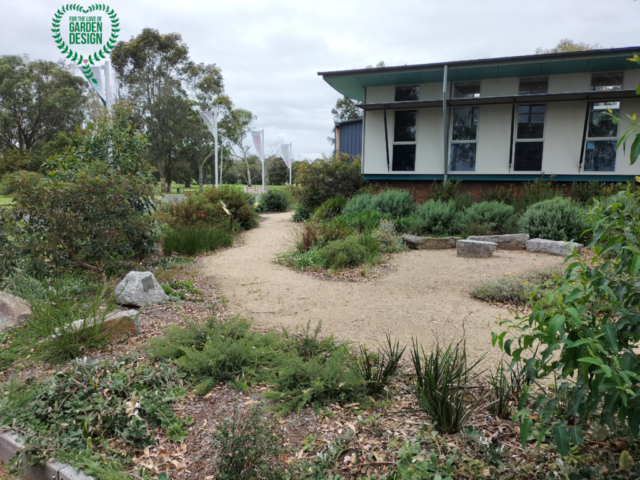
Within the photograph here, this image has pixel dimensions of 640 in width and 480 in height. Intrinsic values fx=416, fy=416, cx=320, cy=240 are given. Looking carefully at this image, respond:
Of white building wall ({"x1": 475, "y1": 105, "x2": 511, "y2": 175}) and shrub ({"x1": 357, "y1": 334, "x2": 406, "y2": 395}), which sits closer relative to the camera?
shrub ({"x1": 357, "y1": 334, "x2": 406, "y2": 395})

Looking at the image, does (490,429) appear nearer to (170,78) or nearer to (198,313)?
(198,313)

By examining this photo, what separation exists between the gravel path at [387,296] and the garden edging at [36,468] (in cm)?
231

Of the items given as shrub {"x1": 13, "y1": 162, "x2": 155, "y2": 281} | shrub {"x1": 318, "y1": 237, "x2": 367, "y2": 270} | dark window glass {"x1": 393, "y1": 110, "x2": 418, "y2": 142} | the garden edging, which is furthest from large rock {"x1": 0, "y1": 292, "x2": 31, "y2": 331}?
dark window glass {"x1": 393, "y1": 110, "x2": 418, "y2": 142}

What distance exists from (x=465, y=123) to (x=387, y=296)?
29.8ft

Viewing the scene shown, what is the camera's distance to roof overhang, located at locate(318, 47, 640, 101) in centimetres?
1033

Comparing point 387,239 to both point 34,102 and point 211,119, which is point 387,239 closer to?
point 211,119

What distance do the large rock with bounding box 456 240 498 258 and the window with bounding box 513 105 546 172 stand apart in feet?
19.1

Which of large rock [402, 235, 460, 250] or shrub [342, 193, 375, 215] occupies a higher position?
shrub [342, 193, 375, 215]

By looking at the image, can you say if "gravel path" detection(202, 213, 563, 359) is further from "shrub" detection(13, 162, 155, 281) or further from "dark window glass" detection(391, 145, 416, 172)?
"dark window glass" detection(391, 145, 416, 172)

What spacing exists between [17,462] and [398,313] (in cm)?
354

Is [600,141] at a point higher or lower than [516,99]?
lower

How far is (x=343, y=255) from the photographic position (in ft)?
22.6

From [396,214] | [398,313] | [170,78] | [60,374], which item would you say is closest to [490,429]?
[398,313]

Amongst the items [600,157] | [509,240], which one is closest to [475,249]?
[509,240]
